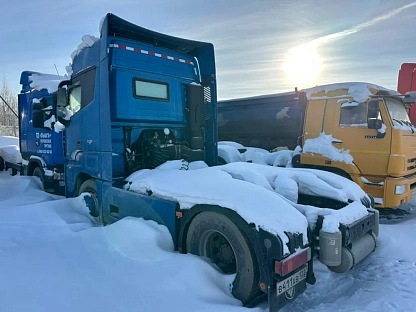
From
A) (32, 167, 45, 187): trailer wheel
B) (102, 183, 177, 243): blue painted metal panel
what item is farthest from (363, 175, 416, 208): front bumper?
(32, 167, 45, 187): trailer wheel

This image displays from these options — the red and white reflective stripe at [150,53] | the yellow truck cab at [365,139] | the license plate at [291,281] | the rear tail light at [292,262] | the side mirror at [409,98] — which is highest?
the red and white reflective stripe at [150,53]

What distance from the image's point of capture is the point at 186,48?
5.83m

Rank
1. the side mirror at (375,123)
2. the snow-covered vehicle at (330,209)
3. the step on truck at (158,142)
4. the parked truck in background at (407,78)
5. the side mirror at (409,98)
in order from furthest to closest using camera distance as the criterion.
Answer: the parked truck in background at (407,78)
the side mirror at (409,98)
the side mirror at (375,123)
the snow-covered vehicle at (330,209)
the step on truck at (158,142)

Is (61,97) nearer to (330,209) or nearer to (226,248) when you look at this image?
(226,248)

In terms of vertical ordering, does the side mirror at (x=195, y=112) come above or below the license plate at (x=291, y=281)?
above

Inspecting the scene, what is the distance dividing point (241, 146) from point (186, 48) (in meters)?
4.28

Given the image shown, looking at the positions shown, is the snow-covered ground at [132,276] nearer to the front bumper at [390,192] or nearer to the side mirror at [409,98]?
the front bumper at [390,192]

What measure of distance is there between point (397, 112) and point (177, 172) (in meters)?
4.83

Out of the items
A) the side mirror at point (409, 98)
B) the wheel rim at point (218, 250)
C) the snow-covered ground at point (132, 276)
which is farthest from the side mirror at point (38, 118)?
the side mirror at point (409, 98)

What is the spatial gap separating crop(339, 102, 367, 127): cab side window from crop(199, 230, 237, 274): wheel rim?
4.33 metres

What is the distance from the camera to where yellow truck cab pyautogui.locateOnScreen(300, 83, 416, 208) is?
5829 mm

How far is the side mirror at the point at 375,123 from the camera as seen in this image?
19.4 ft

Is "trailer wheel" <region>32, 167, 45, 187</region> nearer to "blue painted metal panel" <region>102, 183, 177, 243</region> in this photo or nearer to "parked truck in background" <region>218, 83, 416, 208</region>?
"blue painted metal panel" <region>102, 183, 177, 243</region>

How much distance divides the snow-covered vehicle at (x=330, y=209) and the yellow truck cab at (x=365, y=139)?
229 centimetres
